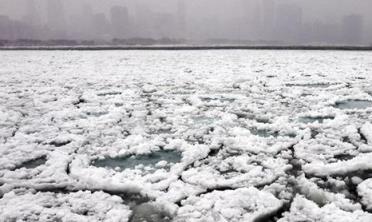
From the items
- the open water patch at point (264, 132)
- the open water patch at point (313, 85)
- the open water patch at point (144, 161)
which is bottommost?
the open water patch at point (144, 161)

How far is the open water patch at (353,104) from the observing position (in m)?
4.88

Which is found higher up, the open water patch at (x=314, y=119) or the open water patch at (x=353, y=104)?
the open water patch at (x=353, y=104)

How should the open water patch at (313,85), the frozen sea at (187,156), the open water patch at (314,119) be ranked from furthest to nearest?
1. the open water patch at (313,85)
2. the open water patch at (314,119)
3. the frozen sea at (187,156)

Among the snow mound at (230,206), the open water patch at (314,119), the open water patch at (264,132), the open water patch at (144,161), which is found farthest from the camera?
the open water patch at (314,119)

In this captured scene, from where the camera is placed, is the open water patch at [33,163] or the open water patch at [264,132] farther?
the open water patch at [264,132]

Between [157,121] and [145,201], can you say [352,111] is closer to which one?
[157,121]

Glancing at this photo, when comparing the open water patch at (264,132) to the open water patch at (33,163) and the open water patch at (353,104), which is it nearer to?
the open water patch at (353,104)

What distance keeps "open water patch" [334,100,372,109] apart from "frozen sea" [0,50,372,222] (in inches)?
0.6

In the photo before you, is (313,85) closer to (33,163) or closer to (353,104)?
(353,104)

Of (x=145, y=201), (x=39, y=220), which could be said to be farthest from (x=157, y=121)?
(x=39, y=220)

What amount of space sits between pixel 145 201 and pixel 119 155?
892 mm

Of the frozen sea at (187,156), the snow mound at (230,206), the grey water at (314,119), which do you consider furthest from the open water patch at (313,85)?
the snow mound at (230,206)

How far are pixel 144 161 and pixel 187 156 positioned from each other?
36 cm

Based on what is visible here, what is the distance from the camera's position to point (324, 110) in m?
4.54
